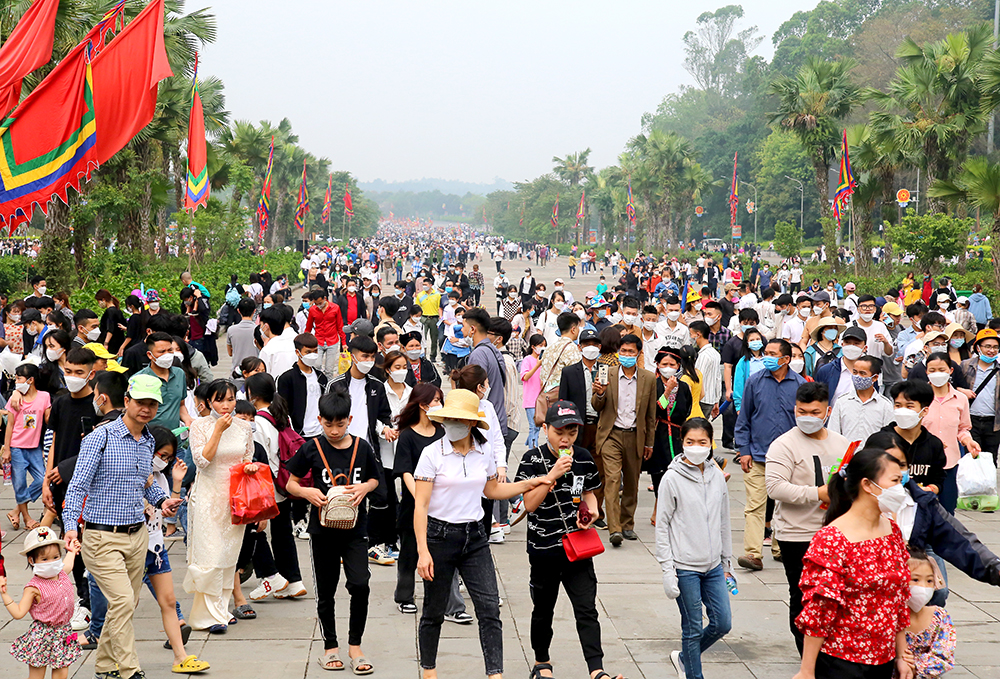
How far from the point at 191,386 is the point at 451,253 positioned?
1829 inches

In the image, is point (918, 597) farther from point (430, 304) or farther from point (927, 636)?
point (430, 304)

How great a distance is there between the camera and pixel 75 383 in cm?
671

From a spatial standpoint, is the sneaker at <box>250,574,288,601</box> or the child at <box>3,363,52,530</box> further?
the child at <box>3,363,52,530</box>

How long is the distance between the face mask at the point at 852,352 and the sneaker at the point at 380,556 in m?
4.00

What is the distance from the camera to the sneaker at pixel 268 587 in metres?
6.88

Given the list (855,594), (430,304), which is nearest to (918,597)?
(855,594)

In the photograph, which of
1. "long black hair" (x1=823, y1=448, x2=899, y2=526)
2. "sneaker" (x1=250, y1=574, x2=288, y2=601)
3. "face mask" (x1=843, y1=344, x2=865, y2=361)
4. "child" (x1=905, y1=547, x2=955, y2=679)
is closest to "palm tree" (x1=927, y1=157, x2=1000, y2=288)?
"face mask" (x1=843, y1=344, x2=865, y2=361)

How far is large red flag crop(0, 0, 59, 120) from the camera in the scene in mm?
11445

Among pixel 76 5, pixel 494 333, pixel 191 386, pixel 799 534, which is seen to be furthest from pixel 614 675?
pixel 76 5

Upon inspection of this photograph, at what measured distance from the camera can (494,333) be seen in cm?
839

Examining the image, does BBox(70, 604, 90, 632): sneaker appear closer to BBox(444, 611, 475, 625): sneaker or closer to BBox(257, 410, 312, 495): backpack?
BBox(257, 410, 312, 495): backpack

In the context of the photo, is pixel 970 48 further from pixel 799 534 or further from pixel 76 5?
pixel 799 534

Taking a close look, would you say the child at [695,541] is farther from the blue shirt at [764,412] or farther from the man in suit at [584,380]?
the man in suit at [584,380]

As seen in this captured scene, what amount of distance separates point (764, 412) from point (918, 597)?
3.40 metres
